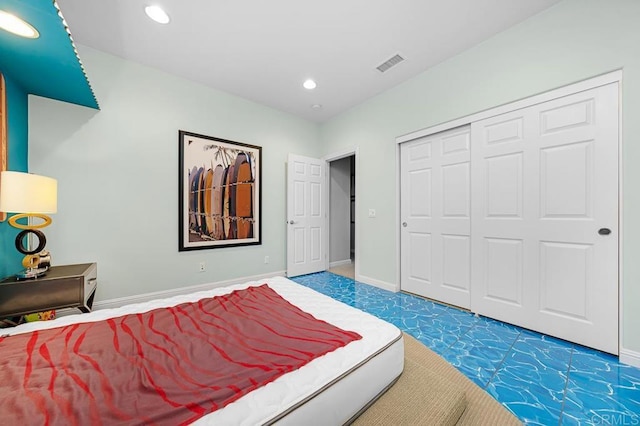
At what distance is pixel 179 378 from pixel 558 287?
2.85 m

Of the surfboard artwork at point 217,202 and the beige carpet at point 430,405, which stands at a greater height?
the surfboard artwork at point 217,202

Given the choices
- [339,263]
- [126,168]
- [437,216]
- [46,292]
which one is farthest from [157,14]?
[339,263]

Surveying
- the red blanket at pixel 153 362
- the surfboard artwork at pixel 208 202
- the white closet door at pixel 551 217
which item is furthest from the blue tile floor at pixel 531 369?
the surfboard artwork at pixel 208 202

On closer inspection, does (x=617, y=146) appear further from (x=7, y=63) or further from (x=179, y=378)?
(x=7, y=63)

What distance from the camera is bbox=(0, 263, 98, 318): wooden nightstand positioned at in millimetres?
1765

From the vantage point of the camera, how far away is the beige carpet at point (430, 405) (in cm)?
96

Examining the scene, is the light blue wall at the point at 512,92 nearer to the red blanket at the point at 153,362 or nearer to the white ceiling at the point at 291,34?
the white ceiling at the point at 291,34

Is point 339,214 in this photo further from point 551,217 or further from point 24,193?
point 24,193

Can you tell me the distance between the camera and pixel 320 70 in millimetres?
3008

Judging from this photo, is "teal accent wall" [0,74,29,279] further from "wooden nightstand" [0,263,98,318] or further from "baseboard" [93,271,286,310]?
"baseboard" [93,271,286,310]

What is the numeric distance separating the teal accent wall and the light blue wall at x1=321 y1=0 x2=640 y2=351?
3.73 meters

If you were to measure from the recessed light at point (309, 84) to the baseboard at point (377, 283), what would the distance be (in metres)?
2.90

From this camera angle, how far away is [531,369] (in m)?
1.68

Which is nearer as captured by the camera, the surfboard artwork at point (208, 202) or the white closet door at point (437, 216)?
the white closet door at point (437, 216)
